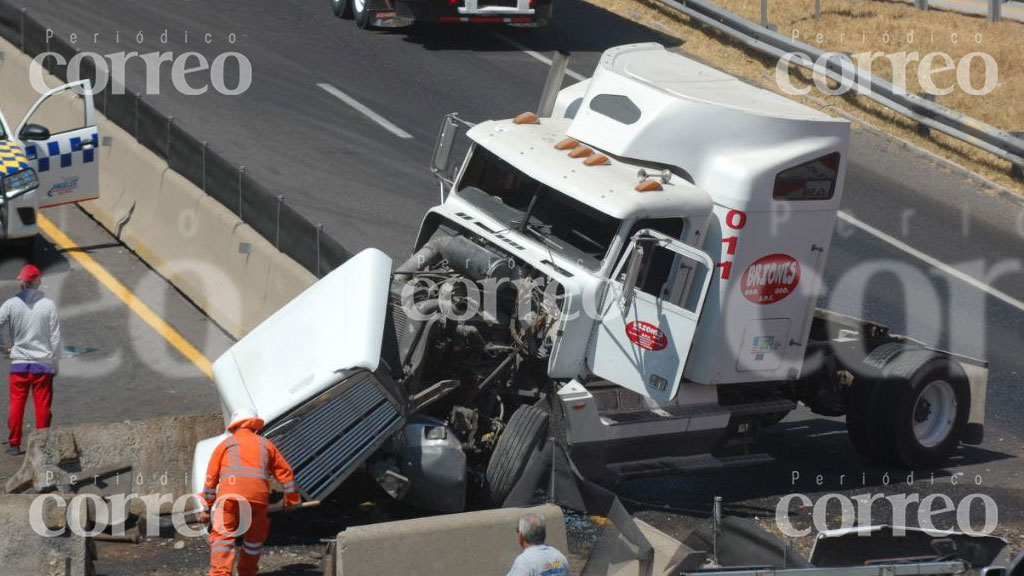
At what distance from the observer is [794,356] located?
10.6 meters

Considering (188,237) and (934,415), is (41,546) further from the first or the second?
(934,415)

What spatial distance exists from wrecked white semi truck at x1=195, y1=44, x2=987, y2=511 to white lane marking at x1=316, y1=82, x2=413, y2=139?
7.13 m

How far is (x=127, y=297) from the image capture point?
13.9 metres

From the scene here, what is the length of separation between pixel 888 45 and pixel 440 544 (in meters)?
15.5

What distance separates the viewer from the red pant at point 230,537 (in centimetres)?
809

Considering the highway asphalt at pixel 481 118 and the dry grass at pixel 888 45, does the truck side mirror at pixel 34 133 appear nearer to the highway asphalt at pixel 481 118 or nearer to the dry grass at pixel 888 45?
the highway asphalt at pixel 481 118

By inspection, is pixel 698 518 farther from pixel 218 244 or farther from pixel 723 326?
pixel 218 244

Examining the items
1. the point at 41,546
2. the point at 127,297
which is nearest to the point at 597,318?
the point at 41,546

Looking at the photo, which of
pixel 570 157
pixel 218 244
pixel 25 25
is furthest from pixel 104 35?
pixel 570 157

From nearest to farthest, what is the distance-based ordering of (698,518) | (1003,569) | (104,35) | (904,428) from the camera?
(1003,569) < (698,518) < (904,428) < (104,35)

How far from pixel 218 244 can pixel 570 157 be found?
4.62 meters

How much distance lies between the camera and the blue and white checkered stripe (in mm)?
14000

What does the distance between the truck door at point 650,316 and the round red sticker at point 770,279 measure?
2.28ft

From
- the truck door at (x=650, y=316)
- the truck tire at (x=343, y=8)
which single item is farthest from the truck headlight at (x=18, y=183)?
the truck tire at (x=343, y=8)
